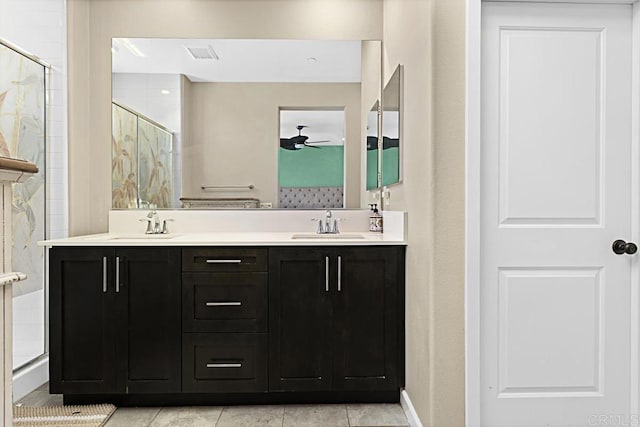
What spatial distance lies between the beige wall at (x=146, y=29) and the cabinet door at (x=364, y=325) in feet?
3.27

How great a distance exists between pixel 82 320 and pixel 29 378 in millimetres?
619

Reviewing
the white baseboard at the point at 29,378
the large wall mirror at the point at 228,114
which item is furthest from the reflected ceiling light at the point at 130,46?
the white baseboard at the point at 29,378

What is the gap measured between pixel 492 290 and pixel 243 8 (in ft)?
8.21

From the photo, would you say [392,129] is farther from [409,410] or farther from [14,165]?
[14,165]

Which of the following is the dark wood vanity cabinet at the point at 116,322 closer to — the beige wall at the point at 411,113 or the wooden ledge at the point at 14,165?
the beige wall at the point at 411,113

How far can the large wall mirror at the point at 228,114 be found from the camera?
3.45 metres

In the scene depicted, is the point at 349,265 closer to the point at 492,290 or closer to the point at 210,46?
the point at 492,290

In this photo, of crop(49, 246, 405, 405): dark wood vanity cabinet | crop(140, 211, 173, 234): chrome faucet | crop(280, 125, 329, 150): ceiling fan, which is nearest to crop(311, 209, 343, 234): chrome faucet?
crop(280, 125, 329, 150): ceiling fan

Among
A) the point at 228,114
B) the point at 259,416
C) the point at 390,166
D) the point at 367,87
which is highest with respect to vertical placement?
the point at 367,87

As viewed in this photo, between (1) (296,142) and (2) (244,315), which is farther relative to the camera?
(1) (296,142)

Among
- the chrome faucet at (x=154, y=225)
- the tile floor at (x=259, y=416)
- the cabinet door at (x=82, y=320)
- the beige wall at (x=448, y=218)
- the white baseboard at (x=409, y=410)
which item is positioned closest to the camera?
the beige wall at (x=448, y=218)

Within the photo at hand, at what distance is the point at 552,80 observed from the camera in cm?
217

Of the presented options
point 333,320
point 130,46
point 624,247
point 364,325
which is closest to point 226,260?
point 333,320

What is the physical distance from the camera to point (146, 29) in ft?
11.3
